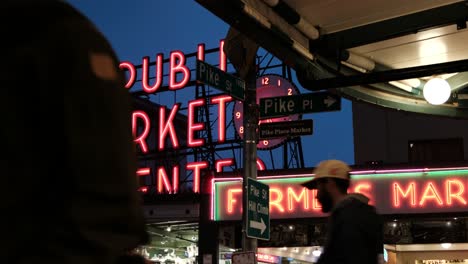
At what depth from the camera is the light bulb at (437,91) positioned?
9.62m

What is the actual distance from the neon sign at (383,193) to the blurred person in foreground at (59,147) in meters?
13.2

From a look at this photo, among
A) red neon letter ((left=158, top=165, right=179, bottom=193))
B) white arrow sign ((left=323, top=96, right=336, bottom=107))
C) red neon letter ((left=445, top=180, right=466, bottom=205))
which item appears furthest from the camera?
red neon letter ((left=158, top=165, right=179, bottom=193))

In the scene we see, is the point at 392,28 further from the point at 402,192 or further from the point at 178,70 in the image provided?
the point at 178,70

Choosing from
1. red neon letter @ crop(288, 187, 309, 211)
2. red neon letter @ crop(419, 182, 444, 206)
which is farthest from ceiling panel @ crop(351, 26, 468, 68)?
red neon letter @ crop(288, 187, 309, 211)

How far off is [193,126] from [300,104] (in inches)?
874

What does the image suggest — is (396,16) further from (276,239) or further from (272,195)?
(276,239)

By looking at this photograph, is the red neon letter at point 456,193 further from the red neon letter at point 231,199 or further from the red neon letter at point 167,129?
the red neon letter at point 167,129

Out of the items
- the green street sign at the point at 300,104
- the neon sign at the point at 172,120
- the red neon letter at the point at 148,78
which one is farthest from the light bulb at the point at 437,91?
the red neon letter at the point at 148,78

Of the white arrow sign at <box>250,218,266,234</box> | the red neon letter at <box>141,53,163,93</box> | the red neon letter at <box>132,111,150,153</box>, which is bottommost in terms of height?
the white arrow sign at <box>250,218,266,234</box>

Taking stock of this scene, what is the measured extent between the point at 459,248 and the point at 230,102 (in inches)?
580

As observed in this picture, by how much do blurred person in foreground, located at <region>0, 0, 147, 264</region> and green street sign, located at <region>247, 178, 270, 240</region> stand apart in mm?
7758

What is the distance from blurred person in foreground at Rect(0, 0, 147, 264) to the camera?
127 cm

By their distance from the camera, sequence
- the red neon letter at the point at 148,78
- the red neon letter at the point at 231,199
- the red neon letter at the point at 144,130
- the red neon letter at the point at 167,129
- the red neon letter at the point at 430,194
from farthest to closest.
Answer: the red neon letter at the point at 148,78 → the red neon letter at the point at 167,129 → the red neon letter at the point at 144,130 → the red neon letter at the point at 231,199 → the red neon letter at the point at 430,194

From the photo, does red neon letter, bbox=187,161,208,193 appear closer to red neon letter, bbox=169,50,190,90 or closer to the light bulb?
red neon letter, bbox=169,50,190,90
